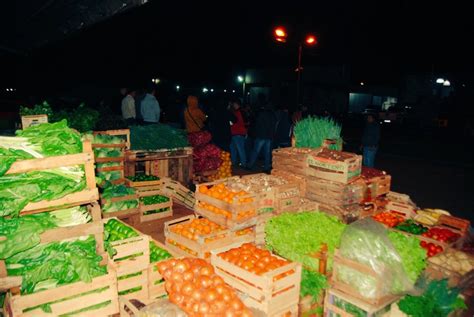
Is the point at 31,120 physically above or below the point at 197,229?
above

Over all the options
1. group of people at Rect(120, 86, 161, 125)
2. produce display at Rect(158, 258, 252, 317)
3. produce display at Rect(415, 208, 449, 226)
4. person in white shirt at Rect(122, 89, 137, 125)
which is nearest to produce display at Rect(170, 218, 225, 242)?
produce display at Rect(158, 258, 252, 317)

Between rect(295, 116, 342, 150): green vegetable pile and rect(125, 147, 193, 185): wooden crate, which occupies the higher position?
rect(295, 116, 342, 150): green vegetable pile

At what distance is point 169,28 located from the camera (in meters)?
23.3

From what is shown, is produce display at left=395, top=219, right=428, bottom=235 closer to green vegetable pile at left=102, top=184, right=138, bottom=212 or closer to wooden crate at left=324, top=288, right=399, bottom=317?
wooden crate at left=324, top=288, right=399, bottom=317

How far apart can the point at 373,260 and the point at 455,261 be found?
1.83 meters

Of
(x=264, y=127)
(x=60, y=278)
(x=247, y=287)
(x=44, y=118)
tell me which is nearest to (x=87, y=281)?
(x=60, y=278)

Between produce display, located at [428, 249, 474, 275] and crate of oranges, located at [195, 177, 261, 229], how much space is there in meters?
2.83

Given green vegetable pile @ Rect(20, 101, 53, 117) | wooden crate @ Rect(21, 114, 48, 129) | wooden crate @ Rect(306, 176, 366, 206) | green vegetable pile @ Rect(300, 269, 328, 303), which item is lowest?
green vegetable pile @ Rect(300, 269, 328, 303)

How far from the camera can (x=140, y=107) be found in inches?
455

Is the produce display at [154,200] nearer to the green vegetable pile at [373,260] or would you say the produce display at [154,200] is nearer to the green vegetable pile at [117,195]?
the green vegetable pile at [117,195]

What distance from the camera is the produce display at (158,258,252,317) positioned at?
342cm

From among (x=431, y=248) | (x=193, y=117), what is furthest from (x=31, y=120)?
(x=431, y=248)

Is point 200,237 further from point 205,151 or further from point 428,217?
point 205,151

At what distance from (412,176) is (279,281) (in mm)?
10900
